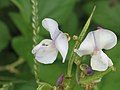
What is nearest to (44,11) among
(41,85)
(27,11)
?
(27,11)

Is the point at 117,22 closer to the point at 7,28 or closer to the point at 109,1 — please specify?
the point at 109,1

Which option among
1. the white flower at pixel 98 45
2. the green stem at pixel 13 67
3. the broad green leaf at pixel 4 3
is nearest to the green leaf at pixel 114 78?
the white flower at pixel 98 45

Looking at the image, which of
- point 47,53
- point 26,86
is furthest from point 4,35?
point 47,53

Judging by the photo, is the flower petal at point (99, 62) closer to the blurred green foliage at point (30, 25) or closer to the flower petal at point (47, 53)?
the flower petal at point (47, 53)

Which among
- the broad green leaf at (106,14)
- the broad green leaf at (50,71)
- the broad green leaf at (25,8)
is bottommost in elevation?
the broad green leaf at (106,14)

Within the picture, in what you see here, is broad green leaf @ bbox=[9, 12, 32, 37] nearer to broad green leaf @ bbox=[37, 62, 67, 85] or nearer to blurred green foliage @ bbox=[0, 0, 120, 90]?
blurred green foliage @ bbox=[0, 0, 120, 90]

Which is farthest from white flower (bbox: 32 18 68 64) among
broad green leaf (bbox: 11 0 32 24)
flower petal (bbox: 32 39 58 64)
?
broad green leaf (bbox: 11 0 32 24)
